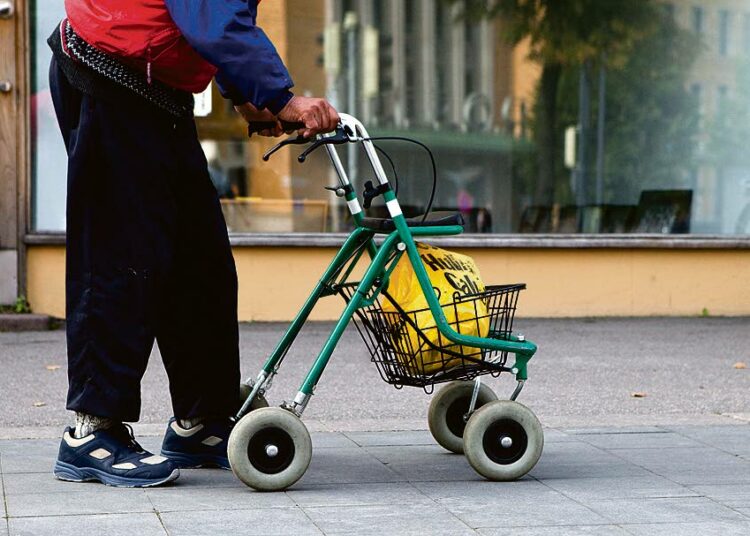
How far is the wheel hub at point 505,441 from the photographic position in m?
4.46

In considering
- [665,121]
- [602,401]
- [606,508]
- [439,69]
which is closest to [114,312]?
[606,508]

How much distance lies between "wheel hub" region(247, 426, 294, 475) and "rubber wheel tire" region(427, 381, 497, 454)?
2.77ft

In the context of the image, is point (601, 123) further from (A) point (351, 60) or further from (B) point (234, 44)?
(B) point (234, 44)

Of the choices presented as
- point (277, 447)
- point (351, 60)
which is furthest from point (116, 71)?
point (351, 60)

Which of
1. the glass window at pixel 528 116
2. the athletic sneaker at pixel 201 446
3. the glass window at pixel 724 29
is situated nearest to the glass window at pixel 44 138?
the glass window at pixel 528 116

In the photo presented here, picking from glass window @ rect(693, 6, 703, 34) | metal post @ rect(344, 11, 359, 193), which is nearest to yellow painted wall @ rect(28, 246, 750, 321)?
metal post @ rect(344, 11, 359, 193)

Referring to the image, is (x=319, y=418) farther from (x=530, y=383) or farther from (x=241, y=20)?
(x=241, y=20)

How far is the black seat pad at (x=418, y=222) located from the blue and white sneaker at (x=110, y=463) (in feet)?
3.20

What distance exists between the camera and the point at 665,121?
1119 cm

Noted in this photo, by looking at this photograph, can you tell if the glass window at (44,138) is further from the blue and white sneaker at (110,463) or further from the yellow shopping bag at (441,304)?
the yellow shopping bag at (441,304)

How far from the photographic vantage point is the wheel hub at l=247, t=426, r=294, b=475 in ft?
13.9

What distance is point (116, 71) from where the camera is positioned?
4.30 m

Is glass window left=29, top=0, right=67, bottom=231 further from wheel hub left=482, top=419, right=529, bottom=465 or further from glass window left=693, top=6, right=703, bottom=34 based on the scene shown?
wheel hub left=482, top=419, right=529, bottom=465

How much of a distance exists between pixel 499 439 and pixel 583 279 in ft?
19.3
